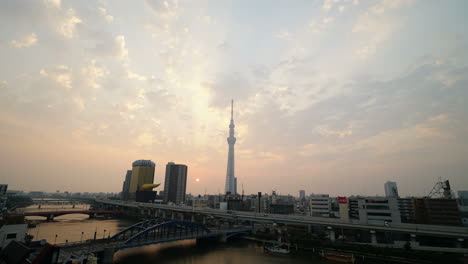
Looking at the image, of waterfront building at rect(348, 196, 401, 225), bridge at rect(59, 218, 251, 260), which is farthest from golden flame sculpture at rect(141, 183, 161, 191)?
waterfront building at rect(348, 196, 401, 225)

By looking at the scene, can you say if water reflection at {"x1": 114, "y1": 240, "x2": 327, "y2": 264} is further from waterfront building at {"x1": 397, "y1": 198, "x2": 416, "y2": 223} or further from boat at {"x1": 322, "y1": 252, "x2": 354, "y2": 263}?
waterfront building at {"x1": 397, "y1": 198, "x2": 416, "y2": 223}

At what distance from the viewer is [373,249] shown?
41.3m

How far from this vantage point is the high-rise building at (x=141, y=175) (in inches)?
6807

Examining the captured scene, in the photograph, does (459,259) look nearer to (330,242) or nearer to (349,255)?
(349,255)

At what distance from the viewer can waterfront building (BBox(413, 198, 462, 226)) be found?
202ft

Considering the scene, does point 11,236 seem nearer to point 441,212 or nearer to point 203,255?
point 203,255

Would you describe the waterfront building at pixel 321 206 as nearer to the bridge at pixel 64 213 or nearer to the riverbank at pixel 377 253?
the riverbank at pixel 377 253

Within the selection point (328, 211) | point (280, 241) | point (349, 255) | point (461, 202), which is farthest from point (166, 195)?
point (461, 202)

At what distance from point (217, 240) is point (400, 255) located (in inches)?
1512

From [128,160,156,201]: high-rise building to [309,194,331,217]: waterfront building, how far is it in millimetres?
134537

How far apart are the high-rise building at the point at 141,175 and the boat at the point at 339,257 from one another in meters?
159

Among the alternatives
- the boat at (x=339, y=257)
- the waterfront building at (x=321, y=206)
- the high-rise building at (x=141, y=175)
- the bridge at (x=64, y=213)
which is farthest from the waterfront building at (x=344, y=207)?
the high-rise building at (x=141, y=175)

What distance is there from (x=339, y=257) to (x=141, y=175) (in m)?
165

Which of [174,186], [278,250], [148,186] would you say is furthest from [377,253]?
[174,186]
